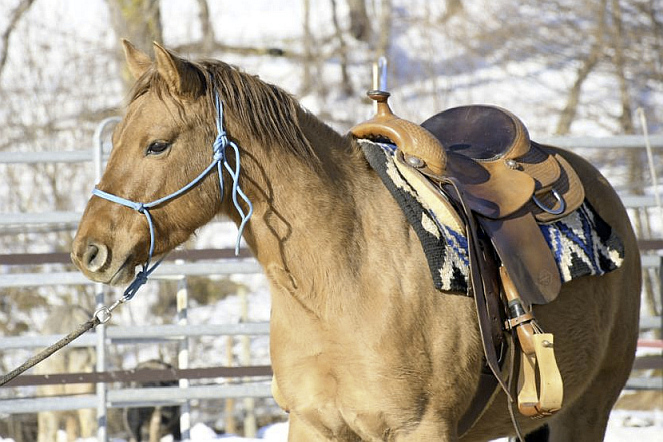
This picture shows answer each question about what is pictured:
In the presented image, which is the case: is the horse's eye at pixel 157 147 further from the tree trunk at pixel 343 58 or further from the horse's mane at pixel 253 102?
the tree trunk at pixel 343 58

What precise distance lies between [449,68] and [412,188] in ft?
31.6

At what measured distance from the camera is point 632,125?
10.6 meters

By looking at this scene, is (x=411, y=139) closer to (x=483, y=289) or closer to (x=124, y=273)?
(x=483, y=289)

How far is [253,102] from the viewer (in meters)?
2.57

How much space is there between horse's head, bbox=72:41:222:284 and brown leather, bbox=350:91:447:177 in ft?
1.96

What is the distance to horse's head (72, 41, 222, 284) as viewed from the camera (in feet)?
7.94

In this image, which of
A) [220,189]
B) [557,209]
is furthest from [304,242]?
[557,209]

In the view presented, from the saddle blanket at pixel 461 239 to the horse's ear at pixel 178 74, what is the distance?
0.60 meters

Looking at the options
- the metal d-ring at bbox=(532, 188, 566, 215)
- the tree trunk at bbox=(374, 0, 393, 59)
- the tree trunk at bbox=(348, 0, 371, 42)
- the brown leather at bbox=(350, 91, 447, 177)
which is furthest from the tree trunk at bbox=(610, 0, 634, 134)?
the brown leather at bbox=(350, 91, 447, 177)

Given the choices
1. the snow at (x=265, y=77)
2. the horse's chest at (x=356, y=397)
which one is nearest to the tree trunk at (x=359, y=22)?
the snow at (x=265, y=77)

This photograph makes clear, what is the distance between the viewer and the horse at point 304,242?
8.07 feet

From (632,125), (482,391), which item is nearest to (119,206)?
(482,391)

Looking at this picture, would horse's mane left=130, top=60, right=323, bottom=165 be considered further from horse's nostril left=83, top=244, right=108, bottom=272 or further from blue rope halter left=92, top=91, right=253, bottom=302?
horse's nostril left=83, top=244, right=108, bottom=272

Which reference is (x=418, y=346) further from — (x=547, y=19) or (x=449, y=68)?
(x=547, y=19)
